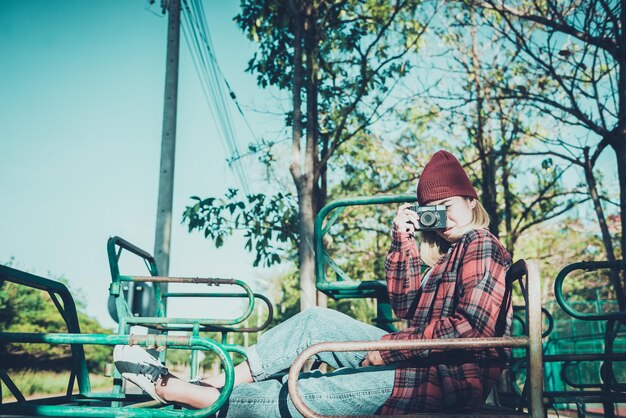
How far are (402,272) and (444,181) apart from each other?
1.41 ft

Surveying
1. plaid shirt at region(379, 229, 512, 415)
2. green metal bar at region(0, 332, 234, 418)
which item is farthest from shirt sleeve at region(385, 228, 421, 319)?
green metal bar at region(0, 332, 234, 418)

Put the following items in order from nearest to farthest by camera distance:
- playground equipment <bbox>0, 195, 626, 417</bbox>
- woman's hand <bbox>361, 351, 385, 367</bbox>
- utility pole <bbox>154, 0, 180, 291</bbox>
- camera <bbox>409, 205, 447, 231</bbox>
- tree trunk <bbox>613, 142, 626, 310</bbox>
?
playground equipment <bbox>0, 195, 626, 417</bbox>, woman's hand <bbox>361, 351, 385, 367</bbox>, camera <bbox>409, 205, 447, 231</bbox>, tree trunk <bbox>613, 142, 626, 310</bbox>, utility pole <bbox>154, 0, 180, 291</bbox>

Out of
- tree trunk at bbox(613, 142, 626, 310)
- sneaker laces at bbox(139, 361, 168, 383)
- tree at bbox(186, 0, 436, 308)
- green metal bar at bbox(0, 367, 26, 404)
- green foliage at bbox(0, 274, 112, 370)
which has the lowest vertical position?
green foliage at bbox(0, 274, 112, 370)

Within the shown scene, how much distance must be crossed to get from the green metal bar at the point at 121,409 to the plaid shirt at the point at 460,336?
56 cm

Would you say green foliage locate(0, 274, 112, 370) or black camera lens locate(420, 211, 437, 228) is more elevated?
black camera lens locate(420, 211, 437, 228)

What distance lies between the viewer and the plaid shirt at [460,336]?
161cm

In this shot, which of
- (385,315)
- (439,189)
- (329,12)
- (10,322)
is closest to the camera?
(439,189)

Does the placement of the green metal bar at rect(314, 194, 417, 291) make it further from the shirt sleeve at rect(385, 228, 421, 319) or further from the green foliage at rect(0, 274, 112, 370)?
the green foliage at rect(0, 274, 112, 370)

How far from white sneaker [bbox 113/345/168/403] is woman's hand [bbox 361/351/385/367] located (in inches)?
28.7

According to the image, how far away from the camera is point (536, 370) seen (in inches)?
54.8

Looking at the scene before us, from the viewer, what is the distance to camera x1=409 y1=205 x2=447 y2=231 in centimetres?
204

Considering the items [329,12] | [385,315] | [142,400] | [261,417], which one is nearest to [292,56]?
[329,12]

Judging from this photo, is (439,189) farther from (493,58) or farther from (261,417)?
(493,58)

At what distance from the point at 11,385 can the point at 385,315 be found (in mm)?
1849
